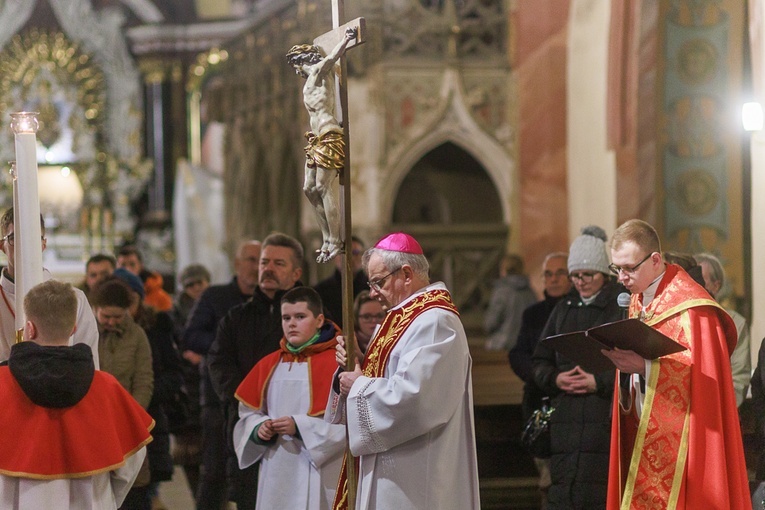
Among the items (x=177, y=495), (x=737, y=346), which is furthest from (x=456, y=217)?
(x=737, y=346)

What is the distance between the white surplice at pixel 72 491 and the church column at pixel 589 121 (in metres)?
7.07

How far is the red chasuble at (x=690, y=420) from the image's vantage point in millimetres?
4332

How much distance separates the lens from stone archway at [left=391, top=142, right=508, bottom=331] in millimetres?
13602

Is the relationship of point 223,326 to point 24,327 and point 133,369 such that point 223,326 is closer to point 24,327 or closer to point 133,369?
point 133,369

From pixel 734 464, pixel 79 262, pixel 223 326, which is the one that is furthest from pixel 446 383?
pixel 79 262

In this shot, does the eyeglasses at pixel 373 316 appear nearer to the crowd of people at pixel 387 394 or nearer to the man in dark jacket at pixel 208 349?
the crowd of people at pixel 387 394

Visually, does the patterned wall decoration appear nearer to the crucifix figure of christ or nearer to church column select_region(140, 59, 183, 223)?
the crucifix figure of christ

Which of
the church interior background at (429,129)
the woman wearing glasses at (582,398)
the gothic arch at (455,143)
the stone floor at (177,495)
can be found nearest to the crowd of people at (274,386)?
the woman wearing glasses at (582,398)

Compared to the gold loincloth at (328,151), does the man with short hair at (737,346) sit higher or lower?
lower

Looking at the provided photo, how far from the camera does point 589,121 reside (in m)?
11.8

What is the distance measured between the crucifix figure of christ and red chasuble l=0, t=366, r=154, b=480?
974 millimetres

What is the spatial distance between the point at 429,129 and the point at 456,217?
169cm

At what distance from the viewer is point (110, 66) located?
19781 millimetres

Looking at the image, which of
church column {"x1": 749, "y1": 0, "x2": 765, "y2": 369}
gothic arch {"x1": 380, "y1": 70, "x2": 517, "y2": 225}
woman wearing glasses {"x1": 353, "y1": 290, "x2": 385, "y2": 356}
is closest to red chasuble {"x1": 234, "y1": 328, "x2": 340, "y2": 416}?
woman wearing glasses {"x1": 353, "y1": 290, "x2": 385, "y2": 356}
